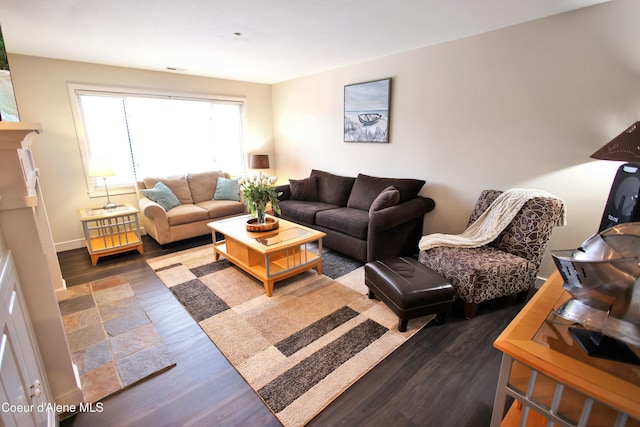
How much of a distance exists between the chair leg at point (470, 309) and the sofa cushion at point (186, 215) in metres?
3.33

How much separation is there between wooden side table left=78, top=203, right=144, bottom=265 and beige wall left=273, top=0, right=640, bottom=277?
3.18 m

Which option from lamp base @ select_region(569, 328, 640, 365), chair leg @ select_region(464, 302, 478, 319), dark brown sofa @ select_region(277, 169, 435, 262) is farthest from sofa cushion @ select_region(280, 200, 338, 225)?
lamp base @ select_region(569, 328, 640, 365)

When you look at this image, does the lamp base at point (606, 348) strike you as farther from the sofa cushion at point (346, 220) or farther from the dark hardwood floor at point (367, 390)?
the sofa cushion at point (346, 220)

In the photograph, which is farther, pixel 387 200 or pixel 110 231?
pixel 110 231

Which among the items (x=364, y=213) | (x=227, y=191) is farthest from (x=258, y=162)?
(x=364, y=213)

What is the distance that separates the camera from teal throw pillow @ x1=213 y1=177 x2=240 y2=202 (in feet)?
15.0

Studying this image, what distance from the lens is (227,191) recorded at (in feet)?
15.0

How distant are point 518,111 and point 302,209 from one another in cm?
260

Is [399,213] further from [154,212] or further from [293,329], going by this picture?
[154,212]

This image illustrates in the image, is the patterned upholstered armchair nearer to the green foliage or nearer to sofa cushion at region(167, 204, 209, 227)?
the green foliage

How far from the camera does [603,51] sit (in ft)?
7.35

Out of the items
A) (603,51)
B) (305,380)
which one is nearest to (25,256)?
(305,380)

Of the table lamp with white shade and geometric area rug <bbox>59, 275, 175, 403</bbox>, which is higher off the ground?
the table lamp with white shade

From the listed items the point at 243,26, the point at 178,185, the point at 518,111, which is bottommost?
the point at 178,185
